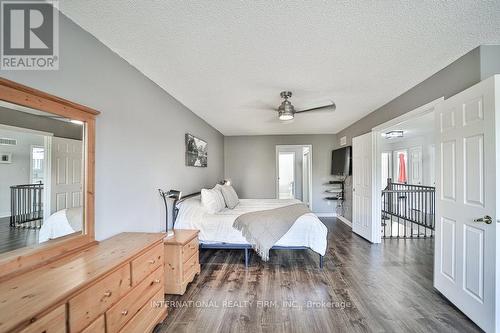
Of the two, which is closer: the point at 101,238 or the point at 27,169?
the point at 27,169

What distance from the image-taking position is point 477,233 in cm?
179

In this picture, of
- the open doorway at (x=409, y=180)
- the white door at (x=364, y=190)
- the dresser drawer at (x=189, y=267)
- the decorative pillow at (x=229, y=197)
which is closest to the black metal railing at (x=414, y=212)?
the open doorway at (x=409, y=180)

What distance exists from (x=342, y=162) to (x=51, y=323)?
563cm

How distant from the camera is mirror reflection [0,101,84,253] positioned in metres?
1.20

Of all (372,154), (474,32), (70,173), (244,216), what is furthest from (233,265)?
(474,32)

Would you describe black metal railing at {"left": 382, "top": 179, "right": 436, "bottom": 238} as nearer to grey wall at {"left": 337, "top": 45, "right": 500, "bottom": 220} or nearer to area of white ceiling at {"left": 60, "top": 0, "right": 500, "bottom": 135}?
grey wall at {"left": 337, "top": 45, "right": 500, "bottom": 220}

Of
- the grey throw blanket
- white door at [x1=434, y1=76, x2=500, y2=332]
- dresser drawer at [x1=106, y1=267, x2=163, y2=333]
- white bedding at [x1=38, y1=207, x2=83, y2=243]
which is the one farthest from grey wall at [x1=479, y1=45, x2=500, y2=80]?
white bedding at [x1=38, y1=207, x2=83, y2=243]

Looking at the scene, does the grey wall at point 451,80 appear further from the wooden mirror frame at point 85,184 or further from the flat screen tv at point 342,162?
the wooden mirror frame at point 85,184

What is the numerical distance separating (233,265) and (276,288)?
804mm

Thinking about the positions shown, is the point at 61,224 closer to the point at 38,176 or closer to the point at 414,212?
the point at 38,176

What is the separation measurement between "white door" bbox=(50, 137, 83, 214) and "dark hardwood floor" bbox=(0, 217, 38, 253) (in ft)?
0.62

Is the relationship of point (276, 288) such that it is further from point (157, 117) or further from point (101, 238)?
point (157, 117)

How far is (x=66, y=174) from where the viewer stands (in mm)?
1546

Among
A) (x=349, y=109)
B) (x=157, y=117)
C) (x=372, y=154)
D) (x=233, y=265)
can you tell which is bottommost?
(x=233, y=265)
